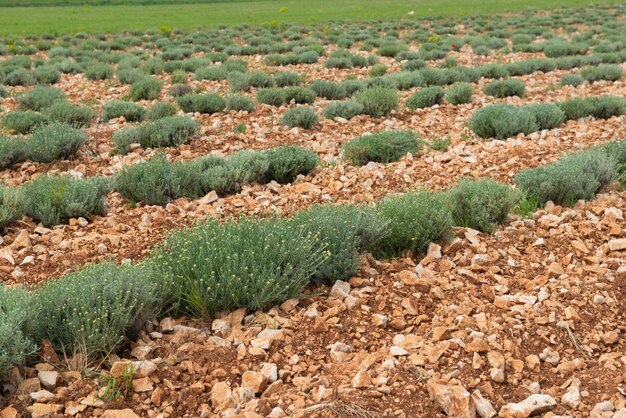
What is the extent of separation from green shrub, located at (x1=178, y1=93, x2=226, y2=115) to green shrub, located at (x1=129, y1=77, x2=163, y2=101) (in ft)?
7.14

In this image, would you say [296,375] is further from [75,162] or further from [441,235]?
[75,162]

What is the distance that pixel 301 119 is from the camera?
12.0m

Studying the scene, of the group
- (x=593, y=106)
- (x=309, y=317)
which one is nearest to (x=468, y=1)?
(x=593, y=106)

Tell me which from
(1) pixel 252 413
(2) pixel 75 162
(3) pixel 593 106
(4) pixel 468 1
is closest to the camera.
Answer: (1) pixel 252 413

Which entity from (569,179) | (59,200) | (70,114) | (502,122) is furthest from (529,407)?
(70,114)

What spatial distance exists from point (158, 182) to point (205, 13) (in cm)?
5572

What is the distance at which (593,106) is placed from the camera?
12.3m

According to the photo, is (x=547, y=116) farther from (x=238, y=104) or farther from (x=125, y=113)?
(x=125, y=113)

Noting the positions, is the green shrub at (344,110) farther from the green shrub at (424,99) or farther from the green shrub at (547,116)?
the green shrub at (547,116)

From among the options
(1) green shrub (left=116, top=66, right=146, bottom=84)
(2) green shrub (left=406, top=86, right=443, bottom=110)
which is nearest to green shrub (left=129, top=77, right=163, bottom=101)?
(1) green shrub (left=116, top=66, right=146, bottom=84)

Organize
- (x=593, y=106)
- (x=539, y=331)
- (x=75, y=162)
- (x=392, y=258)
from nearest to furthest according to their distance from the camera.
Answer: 1. (x=539, y=331)
2. (x=392, y=258)
3. (x=75, y=162)
4. (x=593, y=106)

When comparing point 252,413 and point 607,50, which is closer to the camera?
point 252,413

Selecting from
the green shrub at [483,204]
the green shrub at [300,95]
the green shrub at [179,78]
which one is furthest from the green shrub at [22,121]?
the green shrub at [483,204]

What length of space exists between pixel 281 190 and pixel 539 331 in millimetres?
4601
